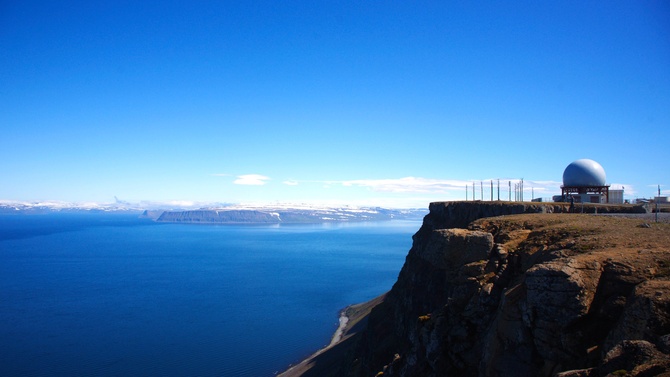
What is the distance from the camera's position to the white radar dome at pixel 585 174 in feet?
151

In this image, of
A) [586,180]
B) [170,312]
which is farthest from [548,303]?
[170,312]

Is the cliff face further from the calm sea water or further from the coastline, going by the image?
the calm sea water

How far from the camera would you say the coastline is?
49.3 metres

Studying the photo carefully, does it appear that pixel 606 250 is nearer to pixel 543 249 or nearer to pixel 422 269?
pixel 543 249

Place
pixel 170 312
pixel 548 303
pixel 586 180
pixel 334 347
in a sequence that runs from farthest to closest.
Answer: pixel 170 312
pixel 334 347
pixel 586 180
pixel 548 303

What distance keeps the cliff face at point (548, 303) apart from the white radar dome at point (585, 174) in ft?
91.7

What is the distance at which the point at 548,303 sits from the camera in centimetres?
→ 1233

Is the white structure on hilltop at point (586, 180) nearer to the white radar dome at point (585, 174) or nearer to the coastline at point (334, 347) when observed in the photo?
the white radar dome at point (585, 174)

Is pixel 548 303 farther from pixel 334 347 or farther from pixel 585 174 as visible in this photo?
pixel 334 347

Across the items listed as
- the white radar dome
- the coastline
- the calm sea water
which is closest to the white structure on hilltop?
the white radar dome

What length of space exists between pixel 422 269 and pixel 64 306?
2965 inches

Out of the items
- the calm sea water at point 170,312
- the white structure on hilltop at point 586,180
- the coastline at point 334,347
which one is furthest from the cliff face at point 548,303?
the calm sea water at point 170,312

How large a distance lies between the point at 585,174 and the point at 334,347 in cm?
3842

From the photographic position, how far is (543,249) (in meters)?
16.7
